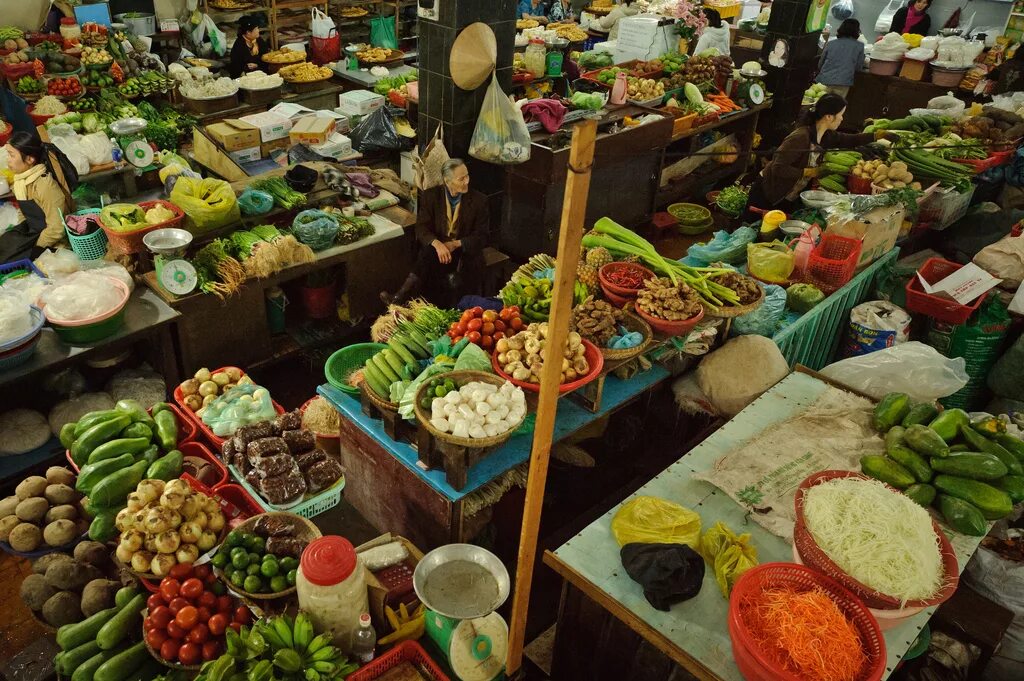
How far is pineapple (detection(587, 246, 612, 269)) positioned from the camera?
4555 mm

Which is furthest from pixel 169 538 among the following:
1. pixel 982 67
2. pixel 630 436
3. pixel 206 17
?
pixel 982 67

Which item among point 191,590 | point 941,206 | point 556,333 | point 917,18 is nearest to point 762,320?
point 556,333

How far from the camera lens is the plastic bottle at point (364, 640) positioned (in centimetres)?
303

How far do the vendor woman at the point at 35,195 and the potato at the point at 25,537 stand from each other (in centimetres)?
259

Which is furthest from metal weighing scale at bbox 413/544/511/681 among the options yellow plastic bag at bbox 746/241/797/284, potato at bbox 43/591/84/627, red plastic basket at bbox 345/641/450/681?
yellow plastic bag at bbox 746/241/797/284

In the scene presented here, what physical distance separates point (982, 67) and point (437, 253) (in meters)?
10.3

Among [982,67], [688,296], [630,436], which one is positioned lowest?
[630,436]

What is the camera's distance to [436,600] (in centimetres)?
304

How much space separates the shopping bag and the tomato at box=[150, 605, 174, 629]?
33.3 feet

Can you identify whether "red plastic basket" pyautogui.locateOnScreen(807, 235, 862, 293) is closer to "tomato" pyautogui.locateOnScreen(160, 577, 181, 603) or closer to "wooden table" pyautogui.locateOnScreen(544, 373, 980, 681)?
"wooden table" pyautogui.locateOnScreen(544, 373, 980, 681)

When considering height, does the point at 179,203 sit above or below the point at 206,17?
below

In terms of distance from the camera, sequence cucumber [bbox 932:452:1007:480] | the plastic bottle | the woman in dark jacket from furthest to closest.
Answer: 1. the woman in dark jacket
2. cucumber [bbox 932:452:1007:480]
3. the plastic bottle

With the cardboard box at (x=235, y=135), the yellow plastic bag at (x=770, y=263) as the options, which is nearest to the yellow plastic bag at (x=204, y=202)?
the cardboard box at (x=235, y=135)

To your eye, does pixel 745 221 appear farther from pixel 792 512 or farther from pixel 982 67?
pixel 982 67
